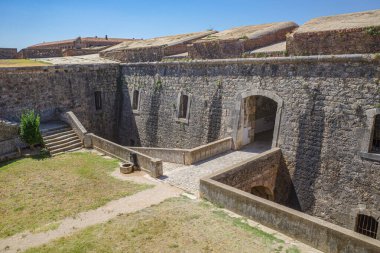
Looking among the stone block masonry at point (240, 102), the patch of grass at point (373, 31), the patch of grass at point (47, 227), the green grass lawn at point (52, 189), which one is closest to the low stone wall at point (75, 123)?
the stone block masonry at point (240, 102)

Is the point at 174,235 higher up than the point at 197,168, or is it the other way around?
the point at 197,168

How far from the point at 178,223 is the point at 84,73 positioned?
15.0 meters

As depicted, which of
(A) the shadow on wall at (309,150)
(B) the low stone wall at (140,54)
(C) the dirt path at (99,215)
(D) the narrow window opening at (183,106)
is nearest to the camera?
(C) the dirt path at (99,215)

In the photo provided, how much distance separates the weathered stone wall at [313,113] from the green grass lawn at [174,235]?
489 centimetres

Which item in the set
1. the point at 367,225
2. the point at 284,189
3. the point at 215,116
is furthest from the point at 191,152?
the point at 367,225

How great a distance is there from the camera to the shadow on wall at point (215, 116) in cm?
1490

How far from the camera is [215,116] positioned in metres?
15.1

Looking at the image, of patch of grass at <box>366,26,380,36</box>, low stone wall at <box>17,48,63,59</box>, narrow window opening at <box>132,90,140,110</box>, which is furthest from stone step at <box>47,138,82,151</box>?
patch of grass at <box>366,26,380,36</box>

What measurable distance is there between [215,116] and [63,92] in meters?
10.3

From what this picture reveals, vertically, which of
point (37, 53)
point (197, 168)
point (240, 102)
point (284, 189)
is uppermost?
point (37, 53)

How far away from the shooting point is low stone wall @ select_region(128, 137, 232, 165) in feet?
40.4

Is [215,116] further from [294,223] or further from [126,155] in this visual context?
[294,223]

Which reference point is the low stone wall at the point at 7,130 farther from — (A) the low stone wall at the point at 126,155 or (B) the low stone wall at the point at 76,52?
(B) the low stone wall at the point at 76,52

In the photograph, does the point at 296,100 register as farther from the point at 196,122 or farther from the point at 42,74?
the point at 42,74
